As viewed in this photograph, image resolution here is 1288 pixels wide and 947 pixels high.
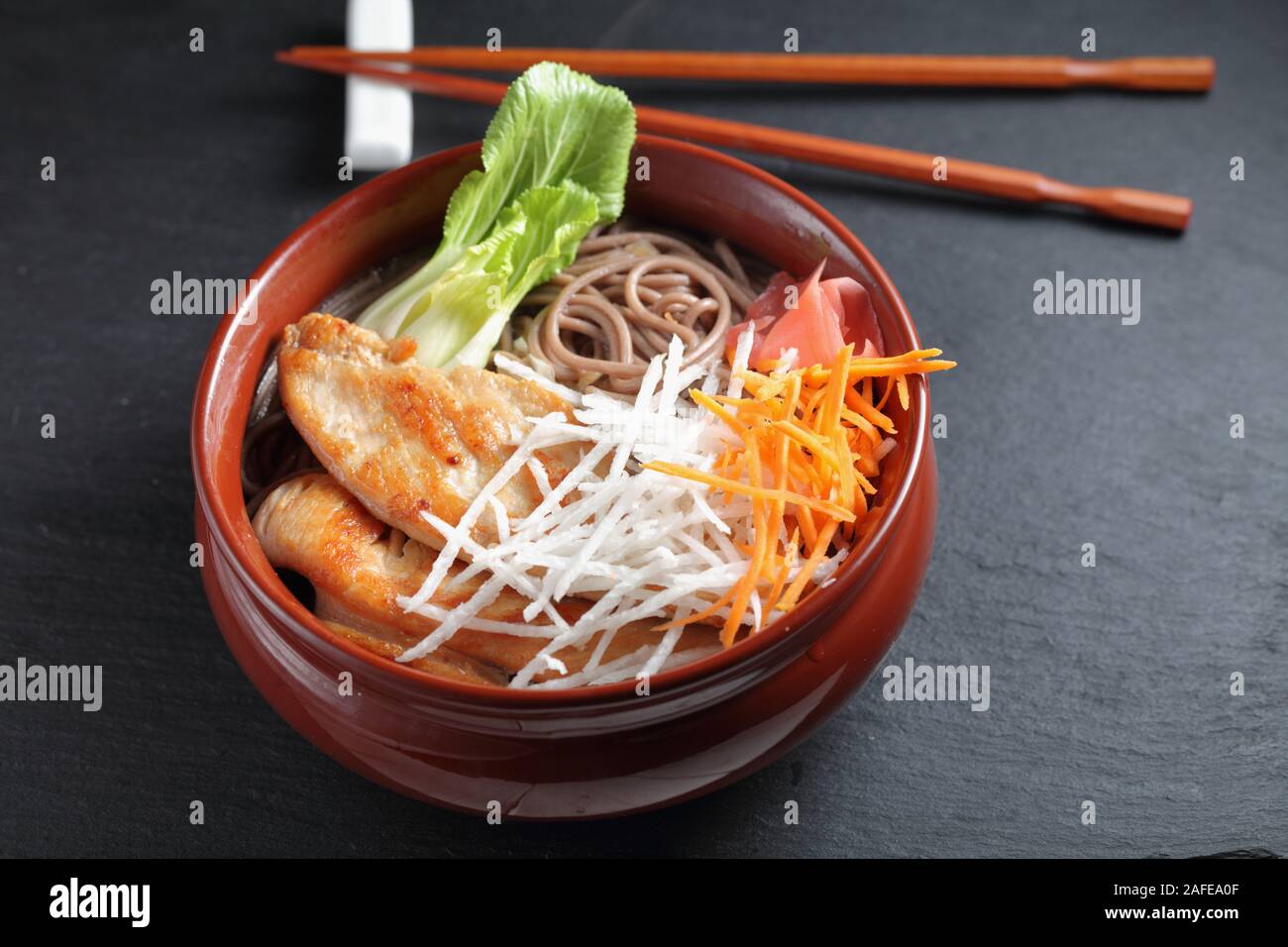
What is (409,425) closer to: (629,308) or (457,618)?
(457,618)

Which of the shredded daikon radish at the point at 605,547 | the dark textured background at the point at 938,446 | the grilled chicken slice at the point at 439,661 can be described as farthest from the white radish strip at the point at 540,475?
the dark textured background at the point at 938,446

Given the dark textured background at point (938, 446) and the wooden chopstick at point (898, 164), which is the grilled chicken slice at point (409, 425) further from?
the wooden chopstick at point (898, 164)

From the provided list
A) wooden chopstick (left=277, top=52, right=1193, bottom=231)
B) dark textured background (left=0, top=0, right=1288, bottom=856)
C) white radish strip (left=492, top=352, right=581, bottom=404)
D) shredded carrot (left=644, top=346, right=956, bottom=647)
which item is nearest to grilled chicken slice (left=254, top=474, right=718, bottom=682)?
shredded carrot (left=644, top=346, right=956, bottom=647)

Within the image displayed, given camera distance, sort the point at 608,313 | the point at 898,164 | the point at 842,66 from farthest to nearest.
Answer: the point at 842,66, the point at 898,164, the point at 608,313

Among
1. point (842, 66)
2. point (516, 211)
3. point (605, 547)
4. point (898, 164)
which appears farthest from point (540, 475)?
point (842, 66)

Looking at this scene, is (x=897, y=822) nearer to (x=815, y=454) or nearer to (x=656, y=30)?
(x=815, y=454)
